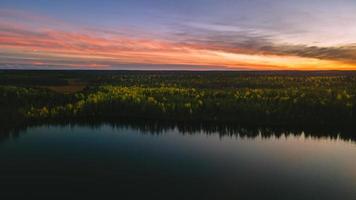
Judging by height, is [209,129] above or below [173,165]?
above

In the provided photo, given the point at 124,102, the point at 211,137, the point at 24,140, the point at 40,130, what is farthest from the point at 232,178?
the point at 124,102

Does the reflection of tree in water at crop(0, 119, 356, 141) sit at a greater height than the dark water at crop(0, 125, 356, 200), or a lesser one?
greater

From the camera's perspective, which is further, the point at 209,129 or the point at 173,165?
the point at 209,129

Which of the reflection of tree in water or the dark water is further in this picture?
the reflection of tree in water

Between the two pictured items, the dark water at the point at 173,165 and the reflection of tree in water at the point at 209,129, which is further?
the reflection of tree in water at the point at 209,129

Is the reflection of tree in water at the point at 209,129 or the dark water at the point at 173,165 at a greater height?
the reflection of tree in water at the point at 209,129
